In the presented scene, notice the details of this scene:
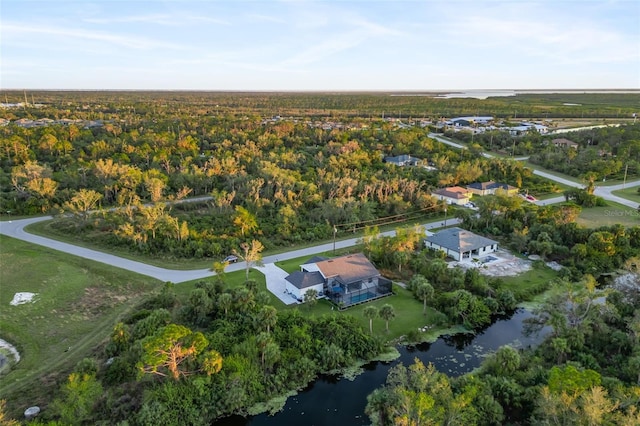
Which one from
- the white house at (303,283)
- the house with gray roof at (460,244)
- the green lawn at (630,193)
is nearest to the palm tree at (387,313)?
the white house at (303,283)

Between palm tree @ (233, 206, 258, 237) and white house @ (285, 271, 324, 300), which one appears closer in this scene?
white house @ (285, 271, 324, 300)

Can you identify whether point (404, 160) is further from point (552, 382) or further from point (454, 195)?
point (552, 382)

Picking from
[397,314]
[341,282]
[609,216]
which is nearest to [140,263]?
[341,282]

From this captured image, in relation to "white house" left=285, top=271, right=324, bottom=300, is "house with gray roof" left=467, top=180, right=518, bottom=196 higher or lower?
higher

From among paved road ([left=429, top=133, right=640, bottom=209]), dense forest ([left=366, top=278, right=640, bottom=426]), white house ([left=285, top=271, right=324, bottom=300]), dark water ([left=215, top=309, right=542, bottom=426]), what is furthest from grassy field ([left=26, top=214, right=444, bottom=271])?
paved road ([left=429, top=133, right=640, bottom=209])

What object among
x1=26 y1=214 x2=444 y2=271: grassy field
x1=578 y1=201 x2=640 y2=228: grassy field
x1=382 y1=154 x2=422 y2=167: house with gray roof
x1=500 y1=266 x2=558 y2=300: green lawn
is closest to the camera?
x1=500 y1=266 x2=558 y2=300: green lawn

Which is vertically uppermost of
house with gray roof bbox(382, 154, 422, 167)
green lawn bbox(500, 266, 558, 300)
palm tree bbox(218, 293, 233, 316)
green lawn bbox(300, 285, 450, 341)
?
house with gray roof bbox(382, 154, 422, 167)

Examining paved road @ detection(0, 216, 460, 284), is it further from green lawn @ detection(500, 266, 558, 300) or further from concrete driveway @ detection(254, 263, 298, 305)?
green lawn @ detection(500, 266, 558, 300)
